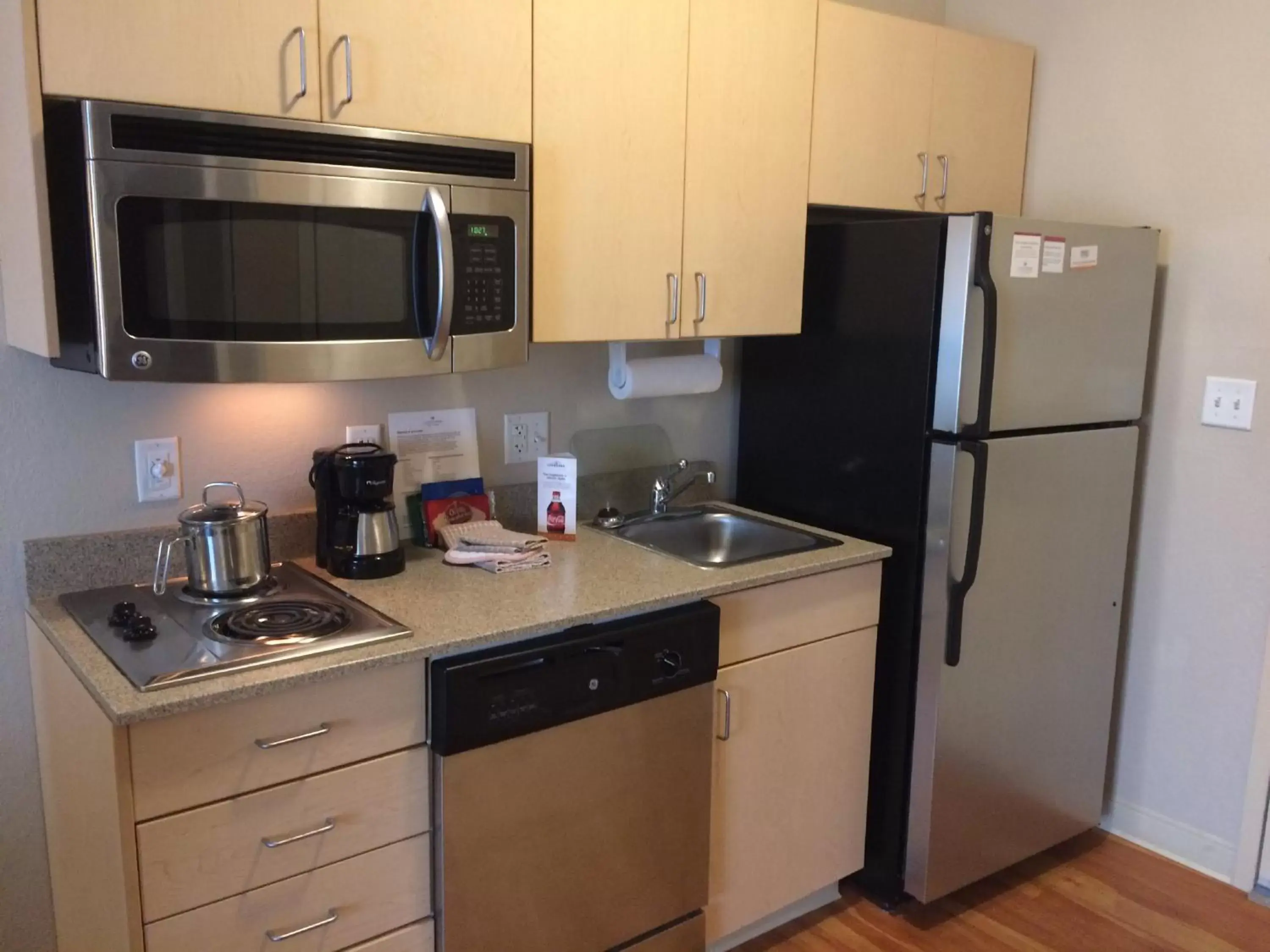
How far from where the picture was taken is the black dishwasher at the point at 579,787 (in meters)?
1.66

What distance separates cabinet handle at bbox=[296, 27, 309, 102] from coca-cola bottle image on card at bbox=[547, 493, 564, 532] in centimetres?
98

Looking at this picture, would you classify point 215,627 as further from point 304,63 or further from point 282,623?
point 304,63

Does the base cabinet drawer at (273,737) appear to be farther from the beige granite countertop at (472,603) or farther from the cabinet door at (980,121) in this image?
the cabinet door at (980,121)

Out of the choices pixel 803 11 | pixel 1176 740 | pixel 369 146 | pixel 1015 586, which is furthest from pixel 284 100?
pixel 1176 740

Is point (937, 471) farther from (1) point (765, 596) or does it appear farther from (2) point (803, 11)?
(2) point (803, 11)

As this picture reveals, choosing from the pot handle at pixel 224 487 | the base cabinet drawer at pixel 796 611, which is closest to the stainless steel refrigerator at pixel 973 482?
the base cabinet drawer at pixel 796 611

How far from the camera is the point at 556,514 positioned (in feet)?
7.47

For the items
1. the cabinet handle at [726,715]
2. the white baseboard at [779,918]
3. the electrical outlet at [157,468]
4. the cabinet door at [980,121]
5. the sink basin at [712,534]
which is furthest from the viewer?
the cabinet door at [980,121]

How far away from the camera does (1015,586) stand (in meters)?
2.32

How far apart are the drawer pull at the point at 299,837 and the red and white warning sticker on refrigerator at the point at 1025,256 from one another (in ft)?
5.49

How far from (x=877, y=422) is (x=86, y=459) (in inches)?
62.8

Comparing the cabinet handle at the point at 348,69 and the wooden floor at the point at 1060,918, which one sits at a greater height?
the cabinet handle at the point at 348,69

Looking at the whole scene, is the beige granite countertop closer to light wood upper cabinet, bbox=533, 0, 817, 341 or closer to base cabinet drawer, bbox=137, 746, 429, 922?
base cabinet drawer, bbox=137, 746, 429, 922

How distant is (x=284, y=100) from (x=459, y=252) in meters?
0.36
